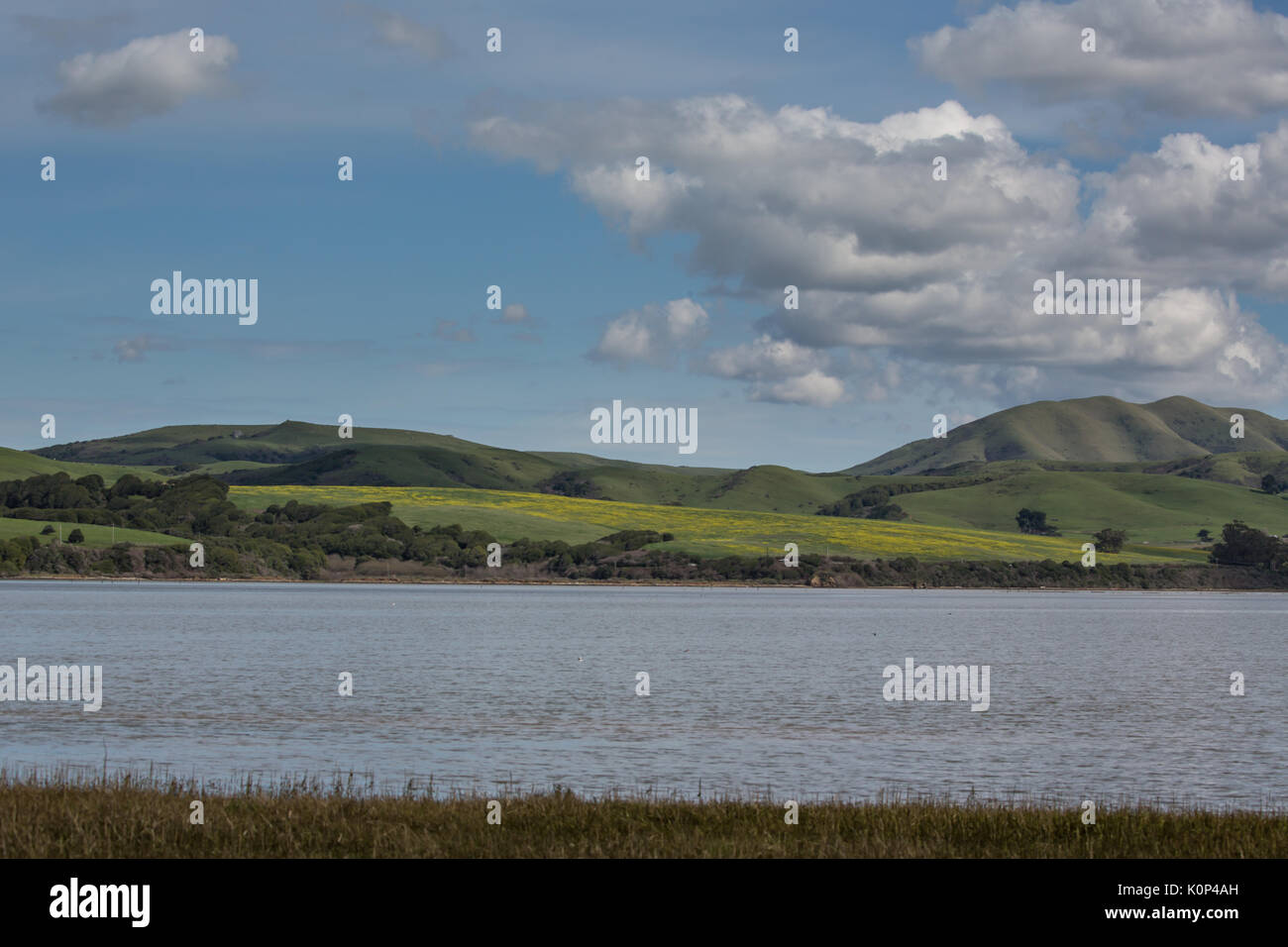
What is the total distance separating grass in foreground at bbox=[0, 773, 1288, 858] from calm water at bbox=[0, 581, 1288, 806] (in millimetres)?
8549

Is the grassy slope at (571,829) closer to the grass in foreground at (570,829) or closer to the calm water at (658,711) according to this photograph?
the grass in foreground at (570,829)

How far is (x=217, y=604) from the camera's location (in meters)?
170

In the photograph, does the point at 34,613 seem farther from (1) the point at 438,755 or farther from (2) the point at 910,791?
(2) the point at 910,791

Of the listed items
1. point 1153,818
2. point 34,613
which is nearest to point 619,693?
point 1153,818

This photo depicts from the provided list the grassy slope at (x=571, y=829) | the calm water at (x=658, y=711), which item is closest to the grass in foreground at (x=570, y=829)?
the grassy slope at (x=571, y=829)

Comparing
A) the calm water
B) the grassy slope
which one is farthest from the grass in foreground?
the calm water

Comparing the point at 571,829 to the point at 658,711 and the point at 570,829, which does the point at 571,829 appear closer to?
the point at 570,829

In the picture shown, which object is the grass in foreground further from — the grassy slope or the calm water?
the calm water

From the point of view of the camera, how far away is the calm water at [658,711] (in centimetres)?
3938

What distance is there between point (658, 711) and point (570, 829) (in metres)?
33.8

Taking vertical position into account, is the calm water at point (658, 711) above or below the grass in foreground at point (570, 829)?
below

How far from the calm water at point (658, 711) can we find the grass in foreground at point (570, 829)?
8.55 metres
